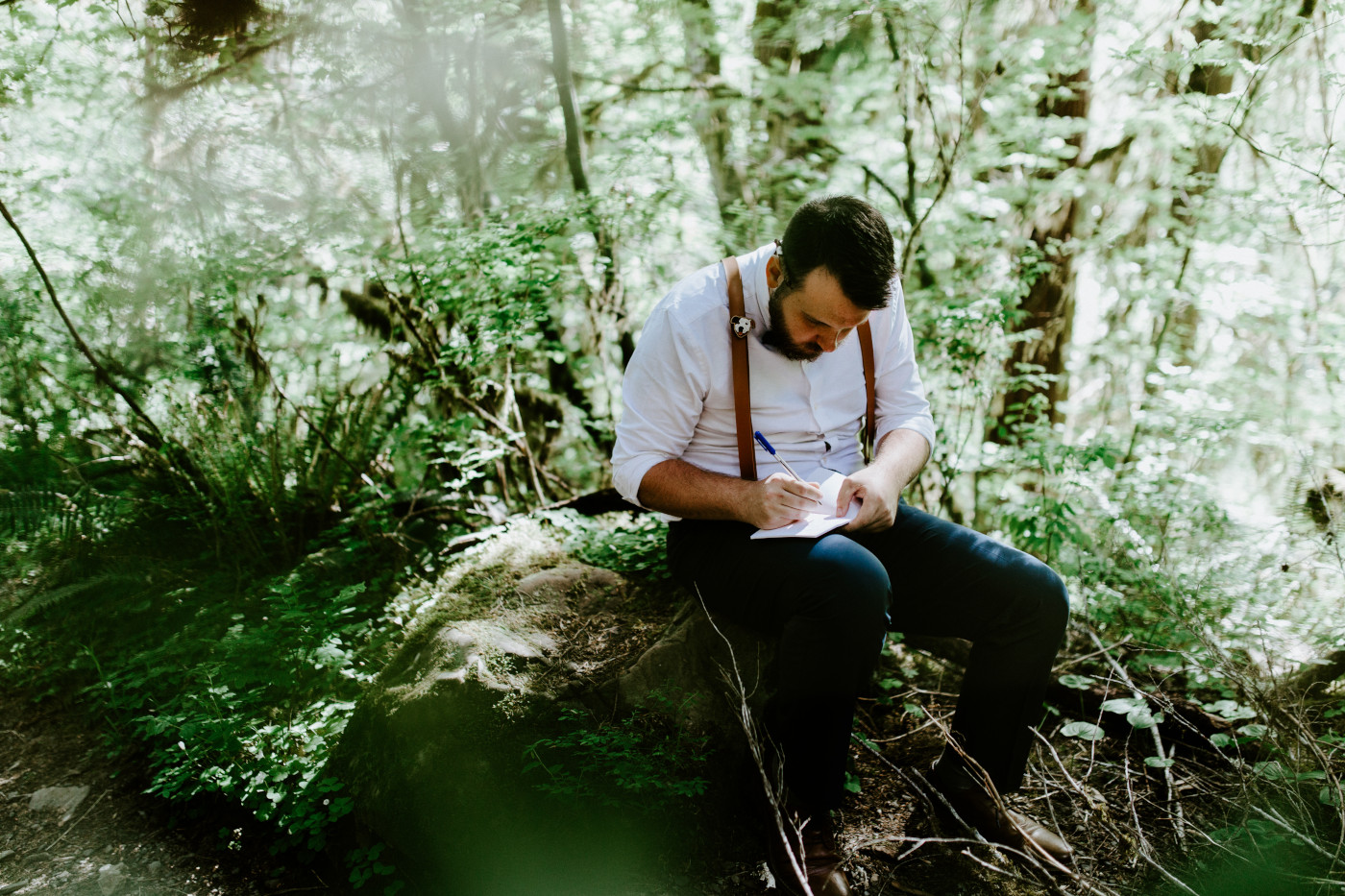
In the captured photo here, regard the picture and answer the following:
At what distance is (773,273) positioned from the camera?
2.16m

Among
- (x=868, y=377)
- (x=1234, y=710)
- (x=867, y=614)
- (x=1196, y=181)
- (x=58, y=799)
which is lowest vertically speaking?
(x=58, y=799)

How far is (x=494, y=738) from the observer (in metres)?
1.95

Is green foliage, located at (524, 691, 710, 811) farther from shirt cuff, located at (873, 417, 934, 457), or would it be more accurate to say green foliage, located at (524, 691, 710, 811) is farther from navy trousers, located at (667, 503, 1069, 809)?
shirt cuff, located at (873, 417, 934, 457)

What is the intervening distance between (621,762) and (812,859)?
1.69ft

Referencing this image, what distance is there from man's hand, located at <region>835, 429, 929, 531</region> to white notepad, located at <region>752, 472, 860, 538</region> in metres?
0.02

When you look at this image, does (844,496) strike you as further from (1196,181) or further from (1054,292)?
(1054,292)

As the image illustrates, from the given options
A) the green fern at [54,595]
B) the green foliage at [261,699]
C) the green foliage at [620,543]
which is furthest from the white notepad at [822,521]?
the green fern at [54,595]

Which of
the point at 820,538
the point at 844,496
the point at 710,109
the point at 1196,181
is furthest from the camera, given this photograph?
the point at 710,109

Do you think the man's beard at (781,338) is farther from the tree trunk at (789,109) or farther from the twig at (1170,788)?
the tree trunk at (789,109)

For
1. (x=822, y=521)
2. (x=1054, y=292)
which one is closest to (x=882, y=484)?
(x=822, y=521)

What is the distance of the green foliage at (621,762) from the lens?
185 centimetres

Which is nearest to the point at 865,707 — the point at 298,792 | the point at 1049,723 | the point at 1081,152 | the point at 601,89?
the point at 1049,723

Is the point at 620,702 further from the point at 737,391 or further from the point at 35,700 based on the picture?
the point at 35,700

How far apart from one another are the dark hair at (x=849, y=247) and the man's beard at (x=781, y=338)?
0.42ft
